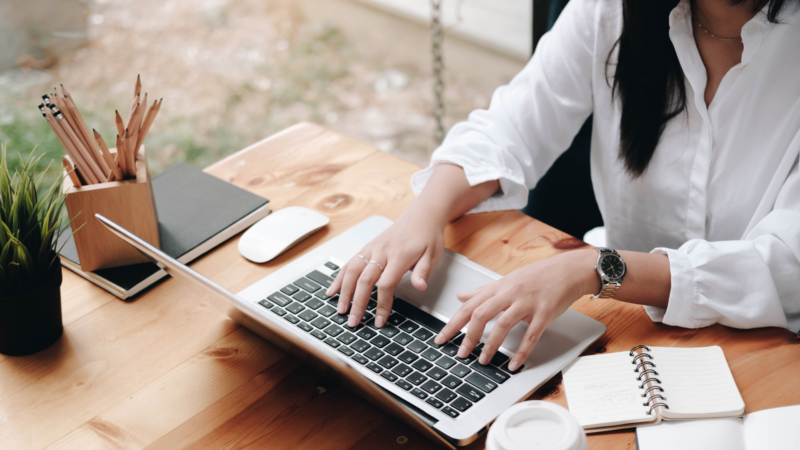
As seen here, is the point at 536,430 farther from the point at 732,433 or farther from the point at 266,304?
the point at 266,304

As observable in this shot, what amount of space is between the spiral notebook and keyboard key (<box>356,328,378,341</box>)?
0.73 ft

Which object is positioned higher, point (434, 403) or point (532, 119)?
point (532, 119)

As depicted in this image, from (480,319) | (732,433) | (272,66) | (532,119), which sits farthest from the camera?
(272,66)

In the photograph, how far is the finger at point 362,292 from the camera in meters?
0.75

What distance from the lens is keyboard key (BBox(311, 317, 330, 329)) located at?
29.7 inches

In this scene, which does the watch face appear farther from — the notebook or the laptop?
the notebook

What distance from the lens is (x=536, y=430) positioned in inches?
19.7

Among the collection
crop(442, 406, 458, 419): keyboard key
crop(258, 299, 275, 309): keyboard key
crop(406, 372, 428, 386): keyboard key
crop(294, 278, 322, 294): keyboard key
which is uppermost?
crop(294, 278, 322, 294): keyboard key

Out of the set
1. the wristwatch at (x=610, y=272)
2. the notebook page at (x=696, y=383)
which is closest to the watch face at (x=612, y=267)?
the wristwatch at (x=610, y=272)

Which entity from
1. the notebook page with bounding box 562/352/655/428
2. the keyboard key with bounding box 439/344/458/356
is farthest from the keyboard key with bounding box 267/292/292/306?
the notebook page with bounding box 562/352/655/428

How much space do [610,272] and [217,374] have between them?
1.61 ft

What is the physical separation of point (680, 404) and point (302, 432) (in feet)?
1.27

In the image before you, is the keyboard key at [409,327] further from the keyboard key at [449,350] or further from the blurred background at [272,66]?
the blurred background at [272,66]

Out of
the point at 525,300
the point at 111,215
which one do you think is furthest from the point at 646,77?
the point at 111,215
